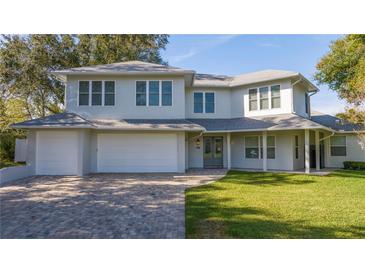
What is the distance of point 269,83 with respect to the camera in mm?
14805

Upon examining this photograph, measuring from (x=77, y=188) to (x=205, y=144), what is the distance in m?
9.02

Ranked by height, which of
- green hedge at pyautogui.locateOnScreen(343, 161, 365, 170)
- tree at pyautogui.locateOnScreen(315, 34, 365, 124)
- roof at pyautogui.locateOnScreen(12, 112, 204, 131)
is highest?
tree at pyautogui.locateOnScreen(315, 34, 365, 124)

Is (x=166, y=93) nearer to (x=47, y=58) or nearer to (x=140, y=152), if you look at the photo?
(x=140, y=152)

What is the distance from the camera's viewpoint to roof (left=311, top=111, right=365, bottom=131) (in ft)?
52.2

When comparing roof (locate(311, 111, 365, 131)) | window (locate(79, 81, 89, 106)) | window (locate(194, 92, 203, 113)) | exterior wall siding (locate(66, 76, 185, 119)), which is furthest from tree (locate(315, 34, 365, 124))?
window (locate(79, 81, 89, 106))

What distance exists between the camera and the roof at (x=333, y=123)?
15.9 m

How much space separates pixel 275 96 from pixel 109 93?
1003 cm

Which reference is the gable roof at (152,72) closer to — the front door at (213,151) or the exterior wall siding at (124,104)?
the exterior wall siding at (124,104)

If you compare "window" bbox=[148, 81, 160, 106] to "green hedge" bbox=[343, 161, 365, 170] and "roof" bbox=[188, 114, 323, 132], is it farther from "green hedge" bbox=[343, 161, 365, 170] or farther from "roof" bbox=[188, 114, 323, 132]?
"green hedge" bbox=[343, 161, 365, 170]

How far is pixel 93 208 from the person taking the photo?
21.1ft

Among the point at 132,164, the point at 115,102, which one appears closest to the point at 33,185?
the point at 132,164

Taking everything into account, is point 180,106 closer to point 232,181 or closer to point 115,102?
point 115,102

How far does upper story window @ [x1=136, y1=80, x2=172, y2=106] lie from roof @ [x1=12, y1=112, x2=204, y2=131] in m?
1.06

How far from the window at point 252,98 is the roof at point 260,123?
78cm
